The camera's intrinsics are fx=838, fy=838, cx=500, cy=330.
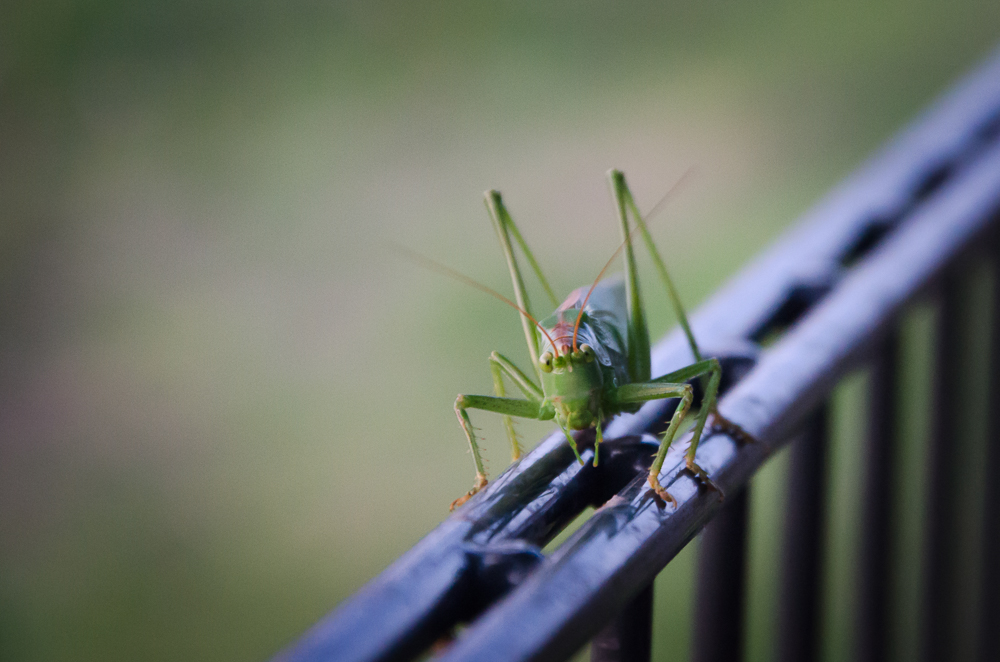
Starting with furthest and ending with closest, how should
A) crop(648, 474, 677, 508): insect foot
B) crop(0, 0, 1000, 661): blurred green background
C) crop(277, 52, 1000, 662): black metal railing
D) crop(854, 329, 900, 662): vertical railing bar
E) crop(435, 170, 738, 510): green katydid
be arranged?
crop(0, 0, 1000, 661): blurred green background
crop(854, 329, 900, 662): vertical railing bar
crop(435, 170, 738, 510): green katydid
crop(648, 474, 677, 508): insect foot
crop(277, 52, 1000, 662): black metal railing

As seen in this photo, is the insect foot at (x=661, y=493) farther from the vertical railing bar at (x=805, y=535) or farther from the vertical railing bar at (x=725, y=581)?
the vertical railing bar at (x=805, y=535)

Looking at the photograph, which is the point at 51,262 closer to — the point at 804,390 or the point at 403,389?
the point at 403,389

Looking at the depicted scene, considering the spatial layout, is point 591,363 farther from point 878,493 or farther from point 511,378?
point 878,493

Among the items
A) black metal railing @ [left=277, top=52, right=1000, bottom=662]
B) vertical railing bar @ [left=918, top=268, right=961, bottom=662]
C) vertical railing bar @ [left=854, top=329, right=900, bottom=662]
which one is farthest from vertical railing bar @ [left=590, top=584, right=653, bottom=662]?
vertical railing bar @ [left=918, top=268, right=961, bottom=662]

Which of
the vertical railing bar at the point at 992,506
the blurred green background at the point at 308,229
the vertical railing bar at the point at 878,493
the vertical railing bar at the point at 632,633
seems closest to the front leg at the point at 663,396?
the vertical railing bar at the point at 632,633

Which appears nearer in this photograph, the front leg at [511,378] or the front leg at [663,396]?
the front leg at [663,396]

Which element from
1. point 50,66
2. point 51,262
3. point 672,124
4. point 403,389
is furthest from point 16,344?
point 672,124

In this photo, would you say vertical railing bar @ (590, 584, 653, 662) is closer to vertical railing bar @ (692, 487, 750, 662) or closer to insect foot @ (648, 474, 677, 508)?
insect foot @ (648, 474, 677, 508)
